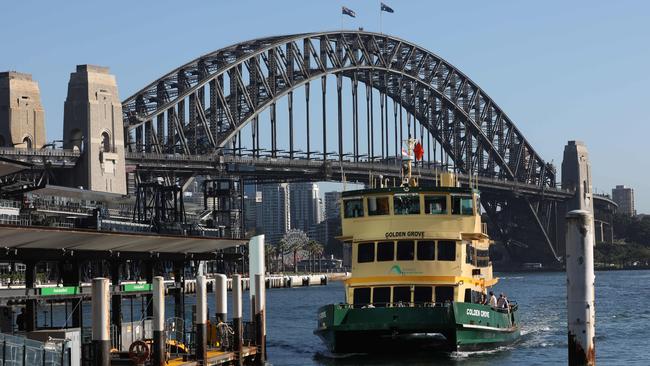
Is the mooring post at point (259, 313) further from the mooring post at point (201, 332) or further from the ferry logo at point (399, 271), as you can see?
the mooring post at point (201, 332)

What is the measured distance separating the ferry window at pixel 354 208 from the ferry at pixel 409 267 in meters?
0.03

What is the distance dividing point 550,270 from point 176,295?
149m

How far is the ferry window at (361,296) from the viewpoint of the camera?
45.9 m

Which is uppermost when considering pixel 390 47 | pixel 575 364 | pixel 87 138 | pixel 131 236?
pixel 390 47

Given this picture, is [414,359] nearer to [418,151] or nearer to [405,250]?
[405,250]

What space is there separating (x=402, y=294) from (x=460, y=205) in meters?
3.80

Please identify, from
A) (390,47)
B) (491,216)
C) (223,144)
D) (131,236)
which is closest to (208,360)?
(131,236)

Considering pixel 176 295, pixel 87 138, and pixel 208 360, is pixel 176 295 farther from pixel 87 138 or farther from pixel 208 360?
pixel 87 138

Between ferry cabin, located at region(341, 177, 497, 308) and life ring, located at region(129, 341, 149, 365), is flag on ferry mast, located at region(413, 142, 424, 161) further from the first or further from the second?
life ring, located at region(129, 341, 149, 365)

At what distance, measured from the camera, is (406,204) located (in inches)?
1832

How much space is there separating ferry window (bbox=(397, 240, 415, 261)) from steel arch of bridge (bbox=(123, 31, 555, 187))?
77957 millimetres

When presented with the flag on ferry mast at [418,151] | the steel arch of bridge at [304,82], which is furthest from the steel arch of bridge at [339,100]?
the flag on ferry mast at [418,151]

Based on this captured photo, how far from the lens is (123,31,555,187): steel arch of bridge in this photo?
424 feet

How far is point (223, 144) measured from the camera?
131m
